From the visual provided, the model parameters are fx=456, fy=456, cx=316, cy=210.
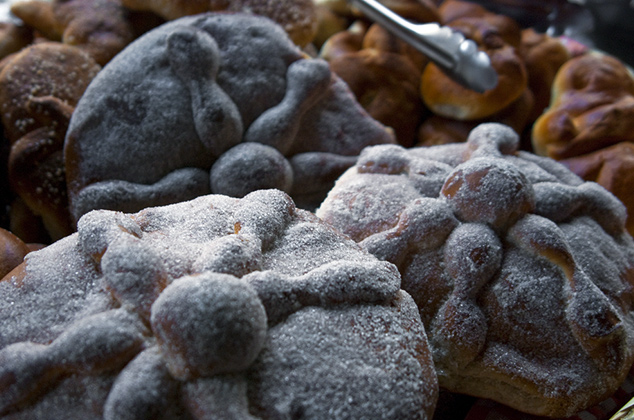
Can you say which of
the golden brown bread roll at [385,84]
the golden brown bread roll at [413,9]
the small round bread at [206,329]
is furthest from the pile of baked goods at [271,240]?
the golden brown bread roll at [413,9]

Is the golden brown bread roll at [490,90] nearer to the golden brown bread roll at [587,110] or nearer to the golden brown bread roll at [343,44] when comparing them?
the golden brown bread roll at [587,110]

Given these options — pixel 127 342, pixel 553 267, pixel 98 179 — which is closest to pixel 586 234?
pixel 553 267

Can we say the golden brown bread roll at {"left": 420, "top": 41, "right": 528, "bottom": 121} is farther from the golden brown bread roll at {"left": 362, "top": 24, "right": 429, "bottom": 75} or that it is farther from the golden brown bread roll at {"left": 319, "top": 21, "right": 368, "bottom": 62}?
the golden brown bread roll at {"left": 319, "top": 21, "right": 368, "bottom": 62}

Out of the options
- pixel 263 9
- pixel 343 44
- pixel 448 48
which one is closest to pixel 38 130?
pixel 263 9

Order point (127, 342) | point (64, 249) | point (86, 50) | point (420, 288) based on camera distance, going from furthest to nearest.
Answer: point (86, 50) < point (420, 288) < point (64, 249) < point (127, 342)

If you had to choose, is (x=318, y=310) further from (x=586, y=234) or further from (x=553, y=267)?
(x=586, y=234)

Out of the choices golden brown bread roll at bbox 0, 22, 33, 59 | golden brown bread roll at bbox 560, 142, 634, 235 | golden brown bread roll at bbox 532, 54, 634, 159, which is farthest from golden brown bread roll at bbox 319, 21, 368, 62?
golden brown bread roll at bbox 0, 22, 33, 59
